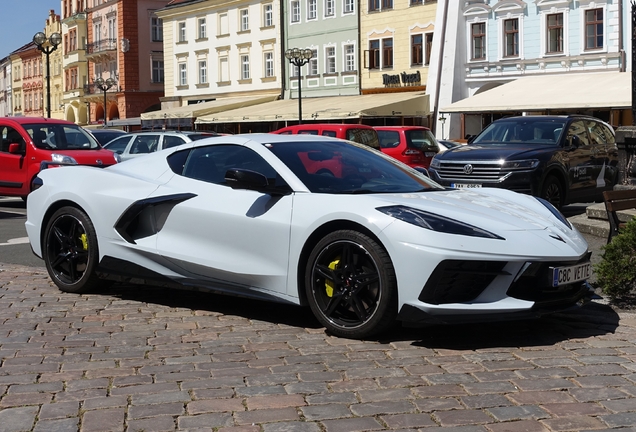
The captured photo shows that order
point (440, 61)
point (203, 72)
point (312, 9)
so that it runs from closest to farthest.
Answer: point (440, 61)
point (312, 9)
point (203, 72)

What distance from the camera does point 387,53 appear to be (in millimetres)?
49094

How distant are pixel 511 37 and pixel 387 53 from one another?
26.5ft

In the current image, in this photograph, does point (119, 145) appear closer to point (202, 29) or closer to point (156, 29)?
point (202, 29)

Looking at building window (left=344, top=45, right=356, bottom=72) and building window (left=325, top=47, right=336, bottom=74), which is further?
building window (left=325, top=47, right=336, bottom=74)

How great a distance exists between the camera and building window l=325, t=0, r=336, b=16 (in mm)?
52062

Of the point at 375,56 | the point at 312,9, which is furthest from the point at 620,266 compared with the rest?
the point at 312,9

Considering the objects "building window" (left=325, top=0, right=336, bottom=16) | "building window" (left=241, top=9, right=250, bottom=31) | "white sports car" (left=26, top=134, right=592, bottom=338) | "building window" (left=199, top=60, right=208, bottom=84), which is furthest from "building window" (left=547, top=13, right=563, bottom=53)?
"white sports car" (left=26, top=134, right=592, bottom=338)

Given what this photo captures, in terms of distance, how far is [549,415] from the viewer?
454 centimetres

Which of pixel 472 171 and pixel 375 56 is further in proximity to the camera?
pixel 375 56

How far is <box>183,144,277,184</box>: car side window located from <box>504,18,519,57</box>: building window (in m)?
36.3

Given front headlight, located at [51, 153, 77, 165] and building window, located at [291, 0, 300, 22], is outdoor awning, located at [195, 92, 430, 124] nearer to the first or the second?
building window, located at [291, 0, 300, 22]

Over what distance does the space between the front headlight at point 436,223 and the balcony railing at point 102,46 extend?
7187 cm

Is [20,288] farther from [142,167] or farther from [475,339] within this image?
[475,339]

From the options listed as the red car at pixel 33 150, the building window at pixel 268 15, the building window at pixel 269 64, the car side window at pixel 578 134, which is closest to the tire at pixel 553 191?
the car side window at pixel 578 134
